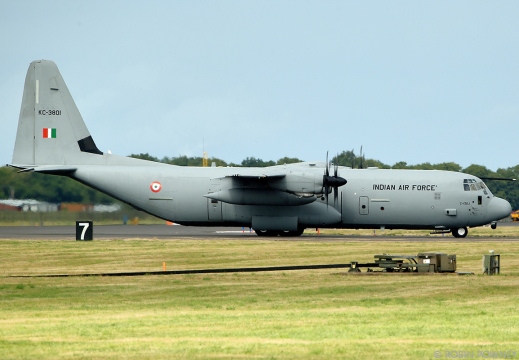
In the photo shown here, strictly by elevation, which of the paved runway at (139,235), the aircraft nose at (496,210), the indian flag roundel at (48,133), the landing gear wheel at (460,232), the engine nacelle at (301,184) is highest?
the indian flag roundel at (48,133)

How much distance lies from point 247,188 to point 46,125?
45.6 feet

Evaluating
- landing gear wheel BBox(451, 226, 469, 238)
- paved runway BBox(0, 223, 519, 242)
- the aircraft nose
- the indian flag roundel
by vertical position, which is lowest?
paved runway BBox(0, 223, 519, 242)

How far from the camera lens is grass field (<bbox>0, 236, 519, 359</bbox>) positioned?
50.0ft

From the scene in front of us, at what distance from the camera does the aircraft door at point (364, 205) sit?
54.7m

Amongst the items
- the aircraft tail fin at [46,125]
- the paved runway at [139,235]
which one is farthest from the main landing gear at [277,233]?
the aircraft tail fin at [46,125]

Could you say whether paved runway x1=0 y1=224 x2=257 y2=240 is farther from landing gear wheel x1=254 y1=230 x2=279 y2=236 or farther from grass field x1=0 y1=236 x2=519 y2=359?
grass field x1=0 y1=236 x2=519 y2=359

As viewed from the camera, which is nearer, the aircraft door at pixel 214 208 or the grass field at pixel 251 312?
the grass field at pixel 251 312

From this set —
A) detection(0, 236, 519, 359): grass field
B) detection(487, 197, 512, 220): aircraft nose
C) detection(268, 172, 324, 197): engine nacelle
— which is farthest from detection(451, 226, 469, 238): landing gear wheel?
detection(0, 236, 519, 359): grass field

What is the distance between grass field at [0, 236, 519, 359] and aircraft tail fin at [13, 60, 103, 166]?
63.8 feet

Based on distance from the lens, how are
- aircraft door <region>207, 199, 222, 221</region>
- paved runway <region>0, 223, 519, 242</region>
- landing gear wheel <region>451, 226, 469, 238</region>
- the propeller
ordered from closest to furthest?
the propeller → paved runway <region>0, 223, 519, 242</region> → aircraft door <region>207, 199, 222, 221</region> → landing gear wheel <region>451, 226, 469, 238</region>

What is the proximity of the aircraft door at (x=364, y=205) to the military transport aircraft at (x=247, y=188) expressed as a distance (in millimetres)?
65

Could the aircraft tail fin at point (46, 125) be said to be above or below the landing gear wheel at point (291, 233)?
above

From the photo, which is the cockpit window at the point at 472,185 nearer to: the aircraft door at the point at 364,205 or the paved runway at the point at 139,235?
the paved runway at the point at 139,235


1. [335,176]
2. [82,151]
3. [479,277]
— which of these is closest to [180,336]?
[479,277]
